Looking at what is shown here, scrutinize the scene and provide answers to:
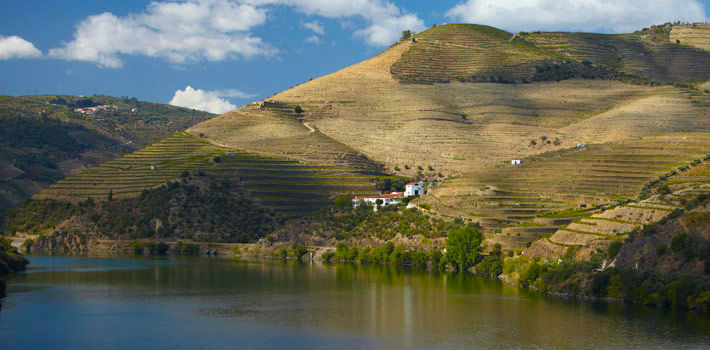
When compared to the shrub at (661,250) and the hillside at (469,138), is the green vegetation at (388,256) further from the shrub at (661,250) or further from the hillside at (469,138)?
the shrub at (661,250)

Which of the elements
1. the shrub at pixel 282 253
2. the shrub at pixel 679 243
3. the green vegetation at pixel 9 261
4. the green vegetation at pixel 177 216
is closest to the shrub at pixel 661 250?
the shrub at pixel 679 243

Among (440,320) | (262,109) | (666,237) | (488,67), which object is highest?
(488,67)

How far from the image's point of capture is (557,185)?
340ft

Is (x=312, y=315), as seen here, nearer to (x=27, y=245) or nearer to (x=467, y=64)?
(x=27, y=245)

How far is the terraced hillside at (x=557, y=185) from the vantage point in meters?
93.9

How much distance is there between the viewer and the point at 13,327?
57.2 meters

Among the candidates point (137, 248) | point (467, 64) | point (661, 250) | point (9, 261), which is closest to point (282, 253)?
point (137, 248)

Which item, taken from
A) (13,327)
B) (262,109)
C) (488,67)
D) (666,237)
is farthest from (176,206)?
(488,67)

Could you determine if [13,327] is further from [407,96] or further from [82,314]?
[407,96]

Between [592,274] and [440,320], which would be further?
[592,274]

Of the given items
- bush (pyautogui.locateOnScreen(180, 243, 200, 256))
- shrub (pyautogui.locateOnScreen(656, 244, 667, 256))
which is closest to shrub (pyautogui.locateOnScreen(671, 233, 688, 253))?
shrub (pyautogui.locateOnScreen(656, 244, 667, 256))

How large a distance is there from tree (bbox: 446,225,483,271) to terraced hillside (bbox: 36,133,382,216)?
35284 millimetres

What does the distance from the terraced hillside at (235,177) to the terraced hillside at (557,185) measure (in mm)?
22925

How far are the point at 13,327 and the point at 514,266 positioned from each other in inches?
1866
